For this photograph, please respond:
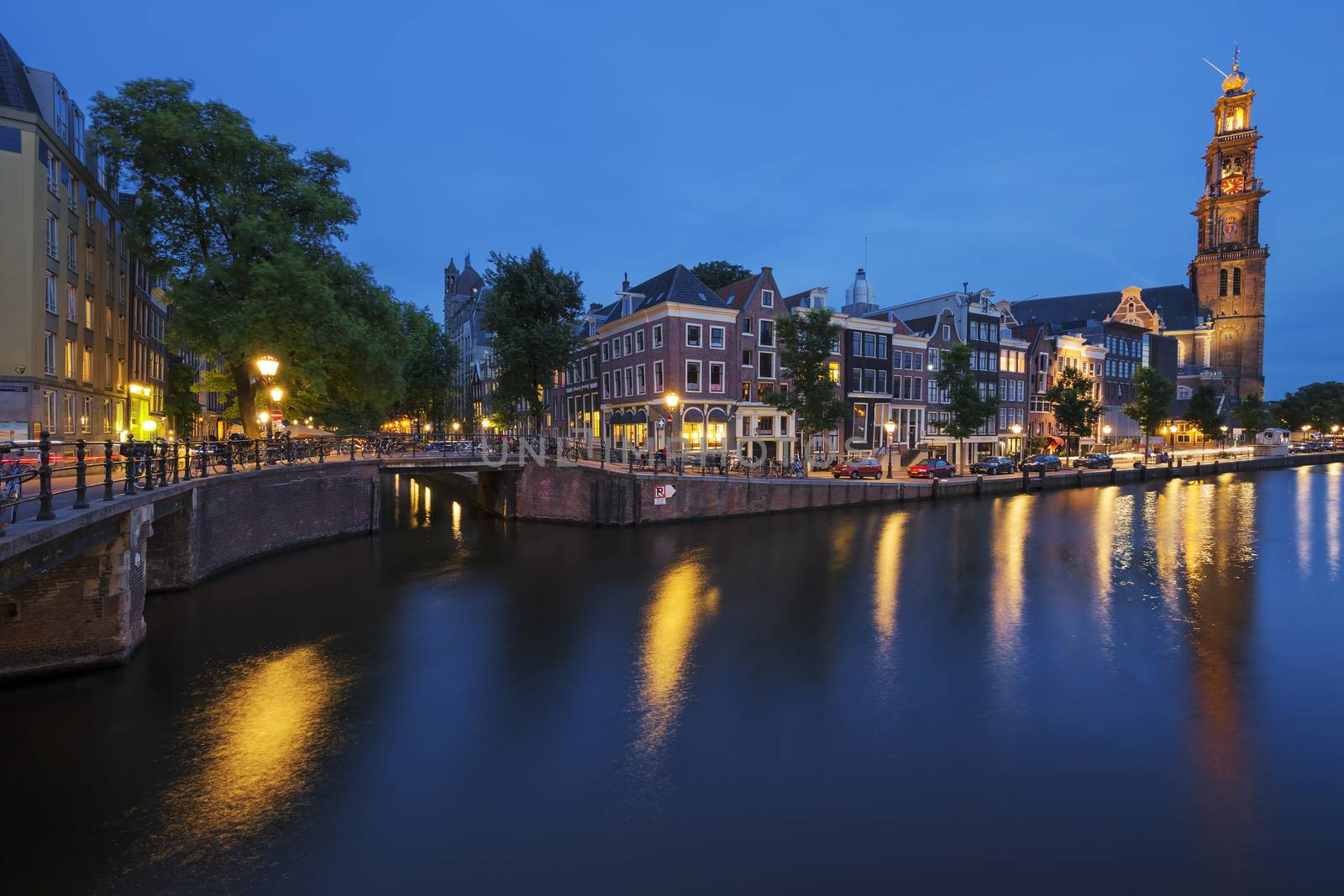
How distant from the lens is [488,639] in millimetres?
18203

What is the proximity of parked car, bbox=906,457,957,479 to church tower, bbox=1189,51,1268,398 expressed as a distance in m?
100

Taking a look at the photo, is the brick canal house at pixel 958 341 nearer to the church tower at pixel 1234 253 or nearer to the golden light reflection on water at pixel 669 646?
the golden light reflection on water at pixel 669 646

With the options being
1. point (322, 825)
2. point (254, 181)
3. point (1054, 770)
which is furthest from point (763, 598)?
point (254, 181)

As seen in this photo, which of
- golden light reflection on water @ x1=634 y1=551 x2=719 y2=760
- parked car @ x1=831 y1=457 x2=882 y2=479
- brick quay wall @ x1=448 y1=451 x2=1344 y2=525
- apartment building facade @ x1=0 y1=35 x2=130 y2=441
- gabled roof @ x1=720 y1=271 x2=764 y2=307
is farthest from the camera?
gabled roof @ x1=720 y1=271 x2=764 y2=307

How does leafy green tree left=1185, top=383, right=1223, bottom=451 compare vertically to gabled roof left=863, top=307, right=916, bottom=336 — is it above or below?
below

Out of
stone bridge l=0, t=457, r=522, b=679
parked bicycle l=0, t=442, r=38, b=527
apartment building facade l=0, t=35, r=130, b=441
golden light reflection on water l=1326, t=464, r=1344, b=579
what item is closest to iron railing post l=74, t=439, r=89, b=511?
stone bridge l=0, t=457, r=522, b=679

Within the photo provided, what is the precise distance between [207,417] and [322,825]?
69.7 m

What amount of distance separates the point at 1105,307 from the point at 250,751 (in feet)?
412

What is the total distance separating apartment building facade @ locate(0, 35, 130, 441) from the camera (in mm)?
26312

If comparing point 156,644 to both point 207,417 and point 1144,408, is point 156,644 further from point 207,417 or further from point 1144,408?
point 1144,408

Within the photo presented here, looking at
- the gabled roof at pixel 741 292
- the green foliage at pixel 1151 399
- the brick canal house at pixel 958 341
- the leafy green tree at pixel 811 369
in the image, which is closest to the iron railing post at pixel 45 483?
the leafy green tree at pixel 811 369

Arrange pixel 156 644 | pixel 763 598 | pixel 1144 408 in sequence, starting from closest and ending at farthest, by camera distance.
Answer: pixel 156 644
pixel 763 598
pixel 1144 408

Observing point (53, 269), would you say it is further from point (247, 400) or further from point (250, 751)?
point (250, 751)

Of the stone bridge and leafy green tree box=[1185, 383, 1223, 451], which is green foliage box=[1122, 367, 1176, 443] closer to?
leafy green tree box=[1185, 383, 1223, 451]
